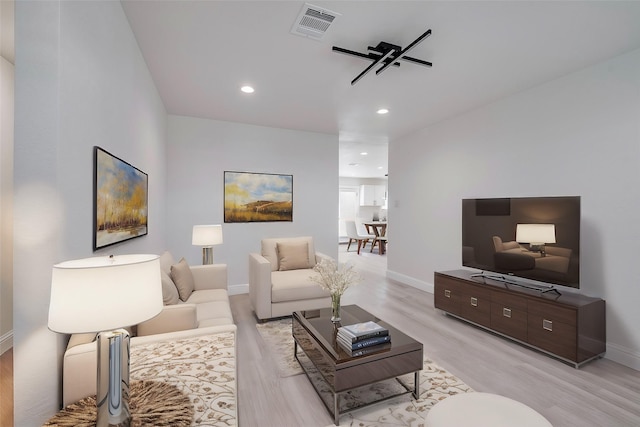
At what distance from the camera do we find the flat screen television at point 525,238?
8.45 feet

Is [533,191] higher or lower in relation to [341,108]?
lower

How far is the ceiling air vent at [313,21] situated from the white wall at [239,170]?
8.62 ft

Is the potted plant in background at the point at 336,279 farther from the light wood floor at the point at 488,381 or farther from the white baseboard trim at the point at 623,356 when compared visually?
the white baseboard trim at the point at 623,356

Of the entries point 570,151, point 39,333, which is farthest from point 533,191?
point 39,333

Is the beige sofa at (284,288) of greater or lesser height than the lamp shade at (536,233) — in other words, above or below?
below

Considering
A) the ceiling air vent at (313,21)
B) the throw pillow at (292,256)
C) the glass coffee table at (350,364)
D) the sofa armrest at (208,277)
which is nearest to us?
the glass coffee table at (350,364)

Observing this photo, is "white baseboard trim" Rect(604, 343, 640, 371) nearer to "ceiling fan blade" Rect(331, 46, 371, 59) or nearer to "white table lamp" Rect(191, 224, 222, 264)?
"ceiling fan blade" Rect(331, 46, 371, 59)

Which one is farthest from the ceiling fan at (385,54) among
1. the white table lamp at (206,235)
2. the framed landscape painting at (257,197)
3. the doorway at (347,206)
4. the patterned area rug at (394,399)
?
the doorway at (347,206)

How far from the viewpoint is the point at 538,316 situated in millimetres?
2568

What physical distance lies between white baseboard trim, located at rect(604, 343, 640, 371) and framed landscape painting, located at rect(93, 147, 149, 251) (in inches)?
159

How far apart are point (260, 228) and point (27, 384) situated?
361cm

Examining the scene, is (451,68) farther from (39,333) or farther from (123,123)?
(39,333)

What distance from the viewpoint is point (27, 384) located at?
1.11m

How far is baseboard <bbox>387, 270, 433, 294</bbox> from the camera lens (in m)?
4.52
